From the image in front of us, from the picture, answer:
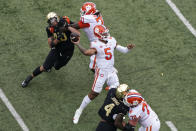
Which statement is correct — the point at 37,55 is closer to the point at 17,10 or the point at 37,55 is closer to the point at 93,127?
the point at 17,10

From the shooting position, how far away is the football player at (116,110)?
7492 mm

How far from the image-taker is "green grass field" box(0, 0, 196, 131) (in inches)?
360

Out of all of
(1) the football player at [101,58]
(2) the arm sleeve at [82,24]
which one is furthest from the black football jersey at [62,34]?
(1) the football player at [101,58]

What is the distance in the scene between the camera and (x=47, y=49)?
10.5 m

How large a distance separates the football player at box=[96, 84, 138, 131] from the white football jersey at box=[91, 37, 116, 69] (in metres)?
1.00

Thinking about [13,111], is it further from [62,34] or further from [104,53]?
[104,53]

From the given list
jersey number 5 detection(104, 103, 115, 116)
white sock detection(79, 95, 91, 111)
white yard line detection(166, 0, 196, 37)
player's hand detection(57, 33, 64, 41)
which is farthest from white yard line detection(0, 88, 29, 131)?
white yard line detection(166, 0, 196, 37)

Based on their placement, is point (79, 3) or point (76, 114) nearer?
point (76, 114)

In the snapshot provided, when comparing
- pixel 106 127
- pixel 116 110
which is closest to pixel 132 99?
pixel 116 110

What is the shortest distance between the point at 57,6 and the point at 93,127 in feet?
12.8

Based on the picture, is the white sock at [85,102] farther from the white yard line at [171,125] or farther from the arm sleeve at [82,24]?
the white yard line at [171,125]

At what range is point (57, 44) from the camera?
358 inches

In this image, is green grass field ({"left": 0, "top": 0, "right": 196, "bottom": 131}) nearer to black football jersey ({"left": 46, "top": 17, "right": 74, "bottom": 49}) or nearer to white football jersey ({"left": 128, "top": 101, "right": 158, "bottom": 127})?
black football jersey ({"left": 46, "top": 17, "right": 74, "bottom": 49})

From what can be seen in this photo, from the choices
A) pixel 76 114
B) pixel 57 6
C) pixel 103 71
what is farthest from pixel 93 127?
pixel 57 6
